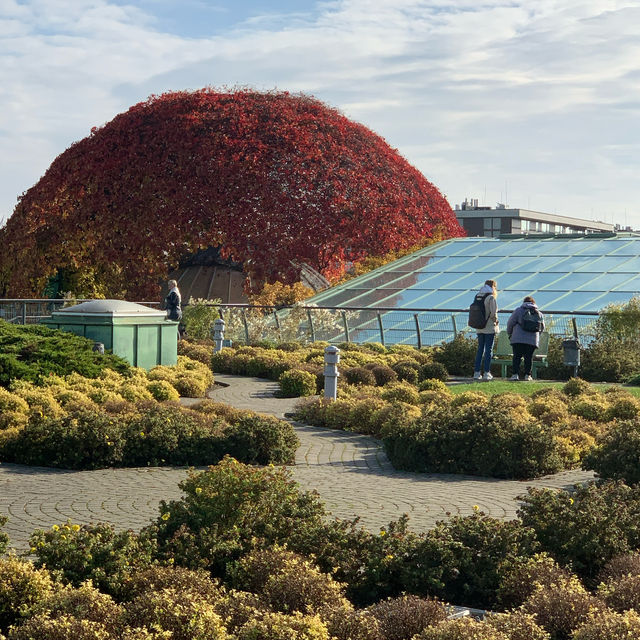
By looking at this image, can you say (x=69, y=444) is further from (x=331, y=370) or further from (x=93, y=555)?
(x=331, y=370)

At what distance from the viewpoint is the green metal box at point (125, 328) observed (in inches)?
677

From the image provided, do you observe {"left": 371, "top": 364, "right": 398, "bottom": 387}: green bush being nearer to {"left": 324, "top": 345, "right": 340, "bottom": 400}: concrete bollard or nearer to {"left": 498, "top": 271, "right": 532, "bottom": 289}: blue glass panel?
{"left": 324, "top": 345, "right": 340, "bottom": 400}: concrete bollard

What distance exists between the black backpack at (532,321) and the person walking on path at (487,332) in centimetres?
56

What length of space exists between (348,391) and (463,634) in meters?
11.1

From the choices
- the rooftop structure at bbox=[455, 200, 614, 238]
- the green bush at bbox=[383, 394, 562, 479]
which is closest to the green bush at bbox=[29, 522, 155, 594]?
the green bush at bbox=[383, 394, 562, 479]

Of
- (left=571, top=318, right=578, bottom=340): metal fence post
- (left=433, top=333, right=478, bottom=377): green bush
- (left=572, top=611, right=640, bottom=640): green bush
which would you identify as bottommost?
(left=572, top=611, right=640, bottom=640): green bush

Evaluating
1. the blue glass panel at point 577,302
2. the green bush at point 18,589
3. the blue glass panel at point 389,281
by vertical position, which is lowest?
the green bush at point 18,589

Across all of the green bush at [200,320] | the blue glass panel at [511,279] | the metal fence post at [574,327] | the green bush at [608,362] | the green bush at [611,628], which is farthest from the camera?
the green bush at [200,320]

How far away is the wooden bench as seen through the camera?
19469 millimetres

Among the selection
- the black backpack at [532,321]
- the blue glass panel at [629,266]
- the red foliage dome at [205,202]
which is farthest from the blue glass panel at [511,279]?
the red foliage dome at [205,202]

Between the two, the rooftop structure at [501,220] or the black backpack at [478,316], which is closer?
the black backpack at [478,316]

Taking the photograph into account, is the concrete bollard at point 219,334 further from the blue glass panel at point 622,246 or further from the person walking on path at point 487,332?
the blue glass panel at point 622,246

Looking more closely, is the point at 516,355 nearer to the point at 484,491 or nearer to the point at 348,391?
the point at 348,391

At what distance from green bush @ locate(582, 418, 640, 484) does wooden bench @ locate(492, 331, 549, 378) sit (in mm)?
10365
